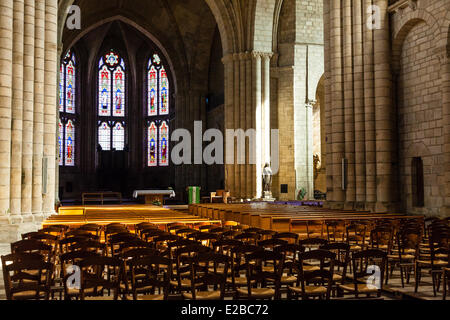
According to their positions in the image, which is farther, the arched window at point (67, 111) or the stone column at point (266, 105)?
the arched window at point (67, 111)

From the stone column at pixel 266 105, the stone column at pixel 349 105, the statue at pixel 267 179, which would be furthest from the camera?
the stone column at pixel 266 105

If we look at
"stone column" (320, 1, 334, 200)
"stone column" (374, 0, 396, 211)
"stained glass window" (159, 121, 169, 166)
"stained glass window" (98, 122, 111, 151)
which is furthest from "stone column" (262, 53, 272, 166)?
"stained glass window" (98, 122, 111, 151)

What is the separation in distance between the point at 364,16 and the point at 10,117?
1280 centimetres

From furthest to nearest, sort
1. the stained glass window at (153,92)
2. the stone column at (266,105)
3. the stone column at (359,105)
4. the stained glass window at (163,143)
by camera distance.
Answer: the stained glass window at (153,92), the stained glass window at (163,143), the stone column at (266,105), the stone column at (359,105)

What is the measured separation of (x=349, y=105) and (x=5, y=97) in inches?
466

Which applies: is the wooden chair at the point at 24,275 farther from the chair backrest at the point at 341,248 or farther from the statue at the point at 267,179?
the statue at the point at 267,179

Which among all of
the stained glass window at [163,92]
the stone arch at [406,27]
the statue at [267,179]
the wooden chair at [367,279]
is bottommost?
the wooden chair at [367,279]

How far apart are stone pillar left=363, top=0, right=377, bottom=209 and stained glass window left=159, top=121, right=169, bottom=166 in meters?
29.7

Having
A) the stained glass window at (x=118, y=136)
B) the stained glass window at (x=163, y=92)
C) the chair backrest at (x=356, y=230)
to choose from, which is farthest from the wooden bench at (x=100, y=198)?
the chair backrest at (x=356, y=230)

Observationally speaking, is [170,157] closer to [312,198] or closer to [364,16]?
[312,198]

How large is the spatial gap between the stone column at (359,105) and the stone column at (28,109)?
11.2 meters

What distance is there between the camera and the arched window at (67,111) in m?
44.4

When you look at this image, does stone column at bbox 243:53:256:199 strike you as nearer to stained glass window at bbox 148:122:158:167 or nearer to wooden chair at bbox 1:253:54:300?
stained glass window at bbox 148:122:158:167
